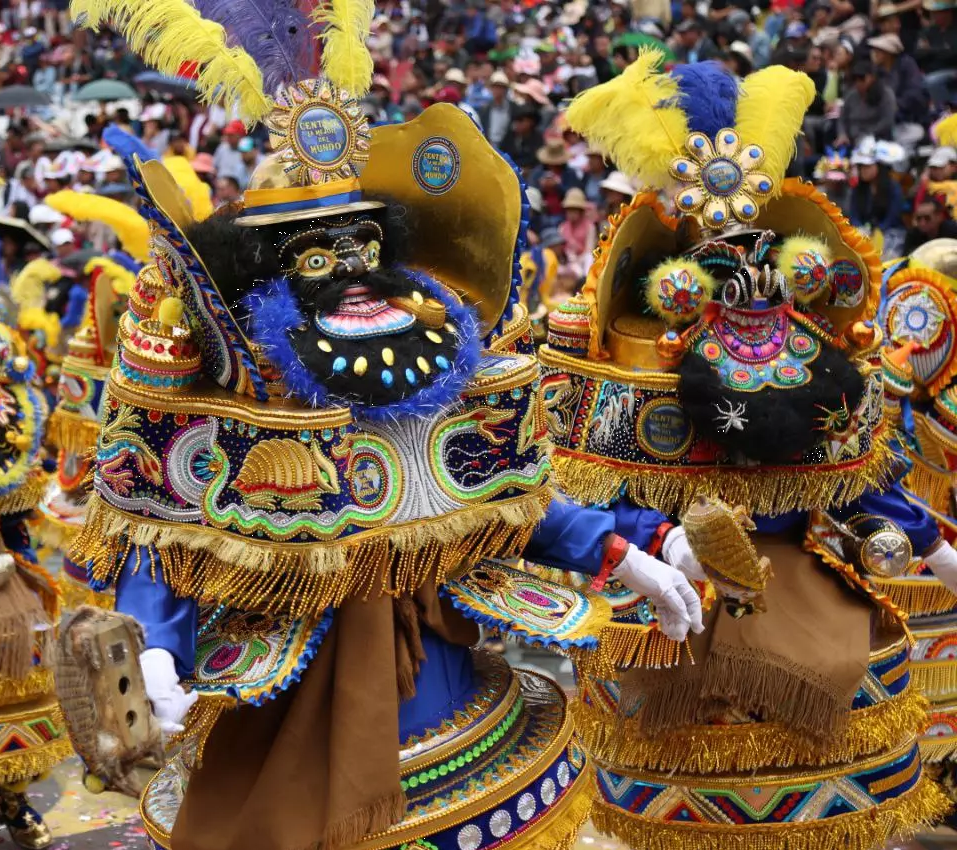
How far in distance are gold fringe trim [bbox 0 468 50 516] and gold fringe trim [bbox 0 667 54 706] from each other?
1.78ft

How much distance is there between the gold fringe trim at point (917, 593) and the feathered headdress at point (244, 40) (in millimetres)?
2723

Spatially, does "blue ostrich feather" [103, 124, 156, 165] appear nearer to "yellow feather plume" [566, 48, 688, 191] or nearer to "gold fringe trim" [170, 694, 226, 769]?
"gold fringe trim" [170, 694, 226, 769]

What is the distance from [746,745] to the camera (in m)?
3.87

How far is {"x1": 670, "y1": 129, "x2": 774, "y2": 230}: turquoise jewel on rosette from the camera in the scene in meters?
3.87

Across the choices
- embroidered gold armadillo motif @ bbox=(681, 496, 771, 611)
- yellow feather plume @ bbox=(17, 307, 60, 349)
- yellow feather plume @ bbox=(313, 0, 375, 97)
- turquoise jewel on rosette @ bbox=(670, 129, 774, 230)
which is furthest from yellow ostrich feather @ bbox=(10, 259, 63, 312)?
embroidered gold armadillo motif @ bbox=(681, 496, 771, 611)

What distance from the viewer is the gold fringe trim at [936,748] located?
4.89m

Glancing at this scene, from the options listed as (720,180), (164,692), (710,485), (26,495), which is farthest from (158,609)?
(26,495)

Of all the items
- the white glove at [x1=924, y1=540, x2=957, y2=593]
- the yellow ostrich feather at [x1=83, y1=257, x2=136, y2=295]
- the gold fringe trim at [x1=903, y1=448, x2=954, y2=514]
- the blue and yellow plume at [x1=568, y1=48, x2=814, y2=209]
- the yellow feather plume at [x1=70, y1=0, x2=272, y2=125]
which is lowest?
the yellow ostrich feather at [x1=83, y1=257, x2=136, y2=295]

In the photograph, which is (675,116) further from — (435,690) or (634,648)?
(435,690)

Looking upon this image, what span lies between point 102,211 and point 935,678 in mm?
3149

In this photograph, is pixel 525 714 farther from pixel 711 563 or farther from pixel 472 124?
pixel 472 124

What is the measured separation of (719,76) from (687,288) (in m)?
0.66

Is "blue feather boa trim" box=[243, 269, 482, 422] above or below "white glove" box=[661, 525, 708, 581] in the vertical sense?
above

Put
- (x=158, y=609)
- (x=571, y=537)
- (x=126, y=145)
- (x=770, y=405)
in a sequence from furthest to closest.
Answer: (x=770, y=405) → (x=571, y=537) → (x=126, y=145) → (x=158, y=609)
